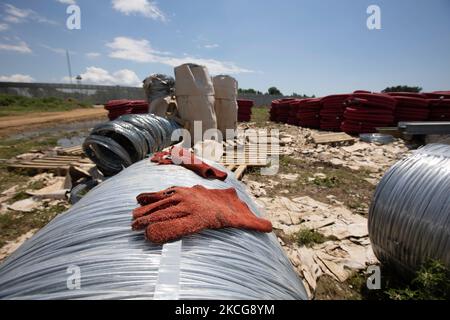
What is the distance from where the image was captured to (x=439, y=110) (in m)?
9.59

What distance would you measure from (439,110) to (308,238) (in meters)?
9.70

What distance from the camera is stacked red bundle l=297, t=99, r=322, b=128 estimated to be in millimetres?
13547

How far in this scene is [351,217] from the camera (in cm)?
382

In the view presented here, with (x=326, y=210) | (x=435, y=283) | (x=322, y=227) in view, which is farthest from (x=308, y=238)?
(x=435, y=283)

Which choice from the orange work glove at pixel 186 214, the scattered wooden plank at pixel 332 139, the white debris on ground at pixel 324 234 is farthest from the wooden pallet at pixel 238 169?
the scattered wooden plank at pixel 332 139

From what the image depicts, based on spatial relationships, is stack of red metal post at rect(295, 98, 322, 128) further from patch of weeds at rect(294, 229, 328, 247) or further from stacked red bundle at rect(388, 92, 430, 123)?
patch of weeds at rect(294, 229, 328, 247)

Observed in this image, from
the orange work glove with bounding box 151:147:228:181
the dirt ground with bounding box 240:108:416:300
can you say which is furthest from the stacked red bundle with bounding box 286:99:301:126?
the orange work glove with bounding box 151:147:228:181

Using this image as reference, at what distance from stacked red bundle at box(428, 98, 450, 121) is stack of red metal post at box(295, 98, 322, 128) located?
461 cm

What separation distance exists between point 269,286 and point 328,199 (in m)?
3.38

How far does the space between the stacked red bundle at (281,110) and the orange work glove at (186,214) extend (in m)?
16.1

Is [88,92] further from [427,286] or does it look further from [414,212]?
[427,286]

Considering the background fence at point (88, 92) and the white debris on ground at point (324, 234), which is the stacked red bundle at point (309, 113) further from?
the background fence at point (88, 92)

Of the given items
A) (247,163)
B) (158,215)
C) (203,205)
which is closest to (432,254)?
(203,205)
